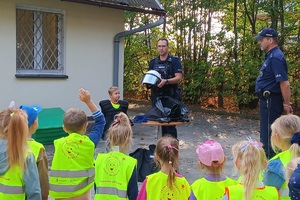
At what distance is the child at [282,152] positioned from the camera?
2766mm

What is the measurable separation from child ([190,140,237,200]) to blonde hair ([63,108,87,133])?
1078 millimetres

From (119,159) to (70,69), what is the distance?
5707 mm

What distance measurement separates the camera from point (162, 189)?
9.51 feet

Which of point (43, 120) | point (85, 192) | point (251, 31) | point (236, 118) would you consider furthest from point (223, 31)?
point (85, 192)

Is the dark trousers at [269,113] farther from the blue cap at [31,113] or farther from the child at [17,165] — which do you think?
the child at [17,165]

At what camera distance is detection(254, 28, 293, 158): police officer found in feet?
16.3

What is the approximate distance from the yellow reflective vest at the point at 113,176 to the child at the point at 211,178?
21.5 inches

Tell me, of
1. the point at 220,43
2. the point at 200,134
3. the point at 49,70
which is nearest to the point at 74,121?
the point at 49,70

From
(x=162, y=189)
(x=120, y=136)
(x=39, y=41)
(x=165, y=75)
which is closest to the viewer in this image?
(x=162, y=189)

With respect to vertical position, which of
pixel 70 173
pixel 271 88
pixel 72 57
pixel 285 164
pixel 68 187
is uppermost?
pixel 72 57

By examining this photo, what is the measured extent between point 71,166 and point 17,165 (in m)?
0.67

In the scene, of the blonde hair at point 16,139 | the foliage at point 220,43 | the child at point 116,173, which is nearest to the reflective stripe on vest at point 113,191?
the child at point 116,173

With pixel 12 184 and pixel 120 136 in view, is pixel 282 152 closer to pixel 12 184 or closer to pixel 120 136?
pixel 120 136

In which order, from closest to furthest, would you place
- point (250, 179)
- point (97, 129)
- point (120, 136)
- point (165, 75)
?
1. point (250, 179)
2. point (120, 136)
3. point (97, 129)
4. point (165, 75)
